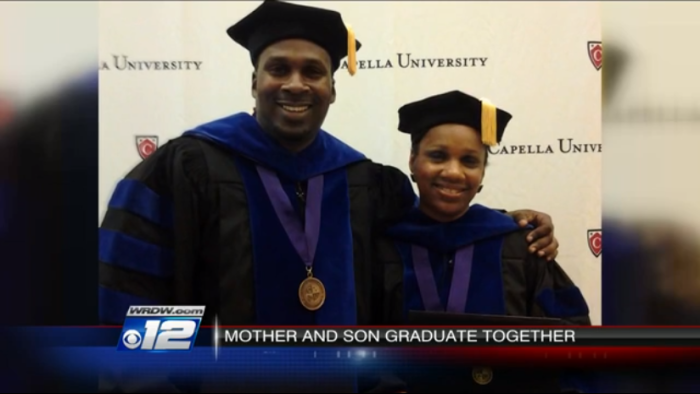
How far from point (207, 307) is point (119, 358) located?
1.10 feet

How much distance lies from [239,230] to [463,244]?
0.71m

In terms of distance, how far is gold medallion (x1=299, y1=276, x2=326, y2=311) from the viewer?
2.28 metres

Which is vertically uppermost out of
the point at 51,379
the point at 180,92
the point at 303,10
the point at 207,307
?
the point at 303,10

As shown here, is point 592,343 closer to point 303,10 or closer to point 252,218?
point 252,218

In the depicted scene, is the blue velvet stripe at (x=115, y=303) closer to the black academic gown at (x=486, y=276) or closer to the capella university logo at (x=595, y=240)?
the black academic gown at (x=486, y=276)

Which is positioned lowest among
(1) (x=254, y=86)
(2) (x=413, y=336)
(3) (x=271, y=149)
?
(2) (x=413, y=336)

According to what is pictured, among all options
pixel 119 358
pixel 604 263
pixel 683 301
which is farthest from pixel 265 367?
pixel 683 301

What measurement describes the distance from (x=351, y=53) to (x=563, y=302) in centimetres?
103

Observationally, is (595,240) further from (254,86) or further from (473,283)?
(254,86)

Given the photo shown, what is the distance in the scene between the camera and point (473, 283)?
2301 millimetres

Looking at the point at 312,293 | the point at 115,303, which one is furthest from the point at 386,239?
the point at 115,303

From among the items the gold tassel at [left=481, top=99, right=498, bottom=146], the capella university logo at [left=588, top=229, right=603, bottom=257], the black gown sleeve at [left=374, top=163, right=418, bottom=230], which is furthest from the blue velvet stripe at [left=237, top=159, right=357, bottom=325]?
the capella university logo at [left=588, top=229, right=603, bottom=257]

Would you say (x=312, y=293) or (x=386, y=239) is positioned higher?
(x=386, y=239)

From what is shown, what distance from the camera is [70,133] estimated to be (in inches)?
91.9
